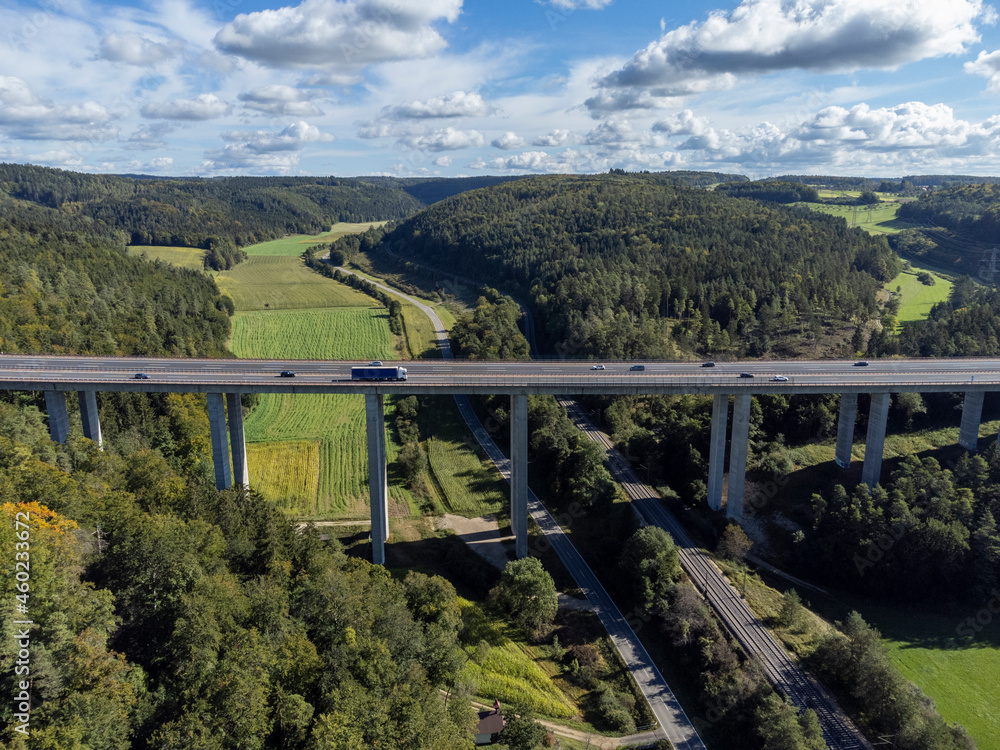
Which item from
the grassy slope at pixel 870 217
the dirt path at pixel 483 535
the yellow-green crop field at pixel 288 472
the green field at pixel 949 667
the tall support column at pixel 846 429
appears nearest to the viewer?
the green field at pixel 949 667

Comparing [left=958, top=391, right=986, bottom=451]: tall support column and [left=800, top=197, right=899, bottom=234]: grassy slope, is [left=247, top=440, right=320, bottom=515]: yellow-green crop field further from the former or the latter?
[left=800, top=197, right=899, bottom=234]: grassy slope

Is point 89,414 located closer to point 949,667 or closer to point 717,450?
point 717,450

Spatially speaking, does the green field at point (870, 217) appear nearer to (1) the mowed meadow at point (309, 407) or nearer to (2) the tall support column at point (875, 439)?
(2) the tall support column at point (875, 439)

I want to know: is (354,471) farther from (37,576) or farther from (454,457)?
(37,576)

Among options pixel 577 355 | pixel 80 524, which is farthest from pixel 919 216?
pixel 80 524

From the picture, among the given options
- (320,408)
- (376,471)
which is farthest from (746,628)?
(320,408)

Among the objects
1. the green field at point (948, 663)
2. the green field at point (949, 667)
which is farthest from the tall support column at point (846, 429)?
the green field at point (949, 667)
